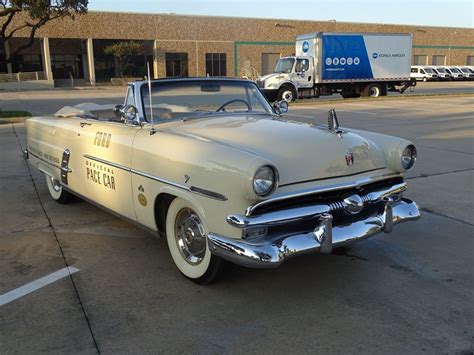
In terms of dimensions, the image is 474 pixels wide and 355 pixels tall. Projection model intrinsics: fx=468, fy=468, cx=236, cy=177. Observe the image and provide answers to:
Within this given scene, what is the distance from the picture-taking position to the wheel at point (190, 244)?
3.49 m

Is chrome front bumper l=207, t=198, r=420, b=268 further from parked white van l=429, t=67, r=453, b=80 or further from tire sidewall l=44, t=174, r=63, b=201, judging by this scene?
parked white van l=429, t=67, r=453, b=80

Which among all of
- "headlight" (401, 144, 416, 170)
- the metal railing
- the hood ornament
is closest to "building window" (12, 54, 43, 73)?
the metal railing

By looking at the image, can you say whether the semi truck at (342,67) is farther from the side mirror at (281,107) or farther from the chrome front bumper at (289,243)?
the chrome front bumper at (289,243)

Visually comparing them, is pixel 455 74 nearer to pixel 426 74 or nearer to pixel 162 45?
pixel 426 74

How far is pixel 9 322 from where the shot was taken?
10.2 feet

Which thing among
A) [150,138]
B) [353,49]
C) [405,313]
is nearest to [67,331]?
[150,138]

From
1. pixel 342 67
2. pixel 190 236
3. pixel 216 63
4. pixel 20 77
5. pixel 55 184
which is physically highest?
pixel 216 63

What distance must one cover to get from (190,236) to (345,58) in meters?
24.5

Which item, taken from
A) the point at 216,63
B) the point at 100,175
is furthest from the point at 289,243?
the point at 216,63

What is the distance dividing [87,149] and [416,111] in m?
14.9

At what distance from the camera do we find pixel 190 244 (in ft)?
12.0

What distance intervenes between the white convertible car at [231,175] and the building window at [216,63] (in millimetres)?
45261

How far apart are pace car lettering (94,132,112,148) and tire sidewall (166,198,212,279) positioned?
1108 mm

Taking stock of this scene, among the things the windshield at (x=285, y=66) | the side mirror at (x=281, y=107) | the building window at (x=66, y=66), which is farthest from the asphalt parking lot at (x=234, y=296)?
the building window at (x=66, y=66)
